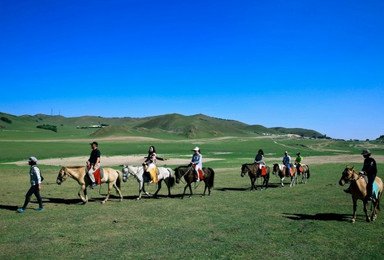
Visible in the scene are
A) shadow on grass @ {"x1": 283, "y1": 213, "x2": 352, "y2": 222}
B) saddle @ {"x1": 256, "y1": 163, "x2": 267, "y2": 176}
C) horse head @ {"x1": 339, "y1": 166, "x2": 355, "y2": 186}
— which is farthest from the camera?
saddle @ {"x1": 256, "y1": 163, "x2": 267, "y2": 176}

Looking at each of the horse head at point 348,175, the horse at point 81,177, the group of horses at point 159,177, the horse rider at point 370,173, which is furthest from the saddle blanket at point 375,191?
the horse at point 81,177

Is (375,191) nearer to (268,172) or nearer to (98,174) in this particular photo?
(268,172)

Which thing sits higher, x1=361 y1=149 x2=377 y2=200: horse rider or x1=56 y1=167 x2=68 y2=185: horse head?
x1=361 y1=149 x2=377 y2=200: horse rider

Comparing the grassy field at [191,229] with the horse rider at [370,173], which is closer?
the grassy field at [191,229]

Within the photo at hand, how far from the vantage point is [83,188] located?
16.5 metres

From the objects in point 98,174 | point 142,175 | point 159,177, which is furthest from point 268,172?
point 98,174

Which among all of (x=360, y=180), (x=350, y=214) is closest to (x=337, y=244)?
(x=360, y=180)

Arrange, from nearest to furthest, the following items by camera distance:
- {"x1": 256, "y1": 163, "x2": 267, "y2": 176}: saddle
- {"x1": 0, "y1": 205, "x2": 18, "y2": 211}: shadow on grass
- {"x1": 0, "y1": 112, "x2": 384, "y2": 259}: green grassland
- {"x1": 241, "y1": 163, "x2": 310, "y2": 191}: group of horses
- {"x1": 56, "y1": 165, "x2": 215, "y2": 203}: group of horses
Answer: {"x1": 0, "y1": 112, "x2": 384, "y2": 259}: green grassland → {"x1": 0, "y1": 205, "x2": 18, "y2": 211}: shadow on grass → {"x1": 56, "y1": 165, "x2": 215, "y2": 203}: group of horses → {"x1": 241, "y1": 163, "x2": 310, "y2": 191}: group of horses → {"x1": 256, "y1": 163, "x2": 267, "y2": 176}: saddle

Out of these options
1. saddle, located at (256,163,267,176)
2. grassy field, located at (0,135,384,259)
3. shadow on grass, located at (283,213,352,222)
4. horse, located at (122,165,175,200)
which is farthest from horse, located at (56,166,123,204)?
saddle, located at (256,163,267,176)

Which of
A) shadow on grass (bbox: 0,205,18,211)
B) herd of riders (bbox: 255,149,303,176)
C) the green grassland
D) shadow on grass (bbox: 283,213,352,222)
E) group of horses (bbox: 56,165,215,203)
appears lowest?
shadow on grass (bbox: 0,205,18,211)

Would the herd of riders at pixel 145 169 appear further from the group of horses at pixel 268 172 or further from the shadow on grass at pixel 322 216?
the shadow on grass at pixel 322 216

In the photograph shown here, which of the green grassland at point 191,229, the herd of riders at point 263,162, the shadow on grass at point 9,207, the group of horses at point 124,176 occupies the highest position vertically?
the herd of riders at point 263,162

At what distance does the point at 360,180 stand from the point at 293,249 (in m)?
5.14

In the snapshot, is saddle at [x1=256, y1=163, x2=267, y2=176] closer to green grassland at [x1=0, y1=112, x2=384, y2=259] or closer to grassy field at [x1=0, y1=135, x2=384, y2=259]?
green grassland at [x1=0, y1=112, x2=384, y2=259]
